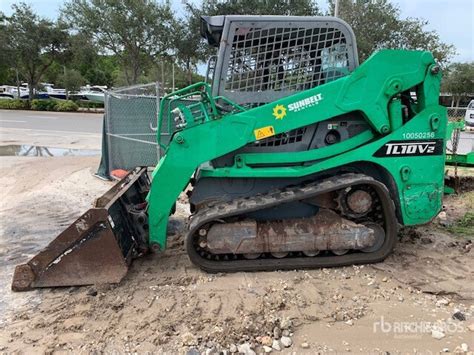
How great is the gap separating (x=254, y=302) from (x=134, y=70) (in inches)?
976

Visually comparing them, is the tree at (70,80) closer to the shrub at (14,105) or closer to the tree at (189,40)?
the shrub at (14,105)

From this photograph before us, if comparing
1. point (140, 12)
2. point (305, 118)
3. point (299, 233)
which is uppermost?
point (140, 12)

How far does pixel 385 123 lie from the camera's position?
4.13 meters

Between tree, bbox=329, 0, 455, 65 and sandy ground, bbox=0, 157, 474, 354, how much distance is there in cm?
2091

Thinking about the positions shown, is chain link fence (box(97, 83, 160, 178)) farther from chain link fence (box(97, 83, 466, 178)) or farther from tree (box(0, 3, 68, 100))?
tree (box(0, 3, 68, 100))

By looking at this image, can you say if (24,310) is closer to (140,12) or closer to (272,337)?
(272,337)

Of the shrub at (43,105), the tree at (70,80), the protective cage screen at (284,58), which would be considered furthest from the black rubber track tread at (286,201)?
the tree at (70,80)

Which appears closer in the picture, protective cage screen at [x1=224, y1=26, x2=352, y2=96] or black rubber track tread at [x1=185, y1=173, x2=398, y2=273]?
black rubber track tread at [x1=185, y1=173, x2=398, y2=273]

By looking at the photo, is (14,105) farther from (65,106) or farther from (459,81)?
(459,81)

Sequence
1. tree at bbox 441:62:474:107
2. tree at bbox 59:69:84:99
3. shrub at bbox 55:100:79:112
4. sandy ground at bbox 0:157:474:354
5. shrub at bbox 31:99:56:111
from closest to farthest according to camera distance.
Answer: sandy ground at bbox 0:157:474:354, shrub at bbox 55:100:79:112, shrub at bbox 31:99:56:111, tree at bbox 441:62:474:107, tree at bbox 59:69:84:99

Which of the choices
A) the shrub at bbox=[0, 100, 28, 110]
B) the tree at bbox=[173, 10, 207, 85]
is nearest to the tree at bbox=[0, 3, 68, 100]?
the shrub at bbox=[0, 100, 28, 110]

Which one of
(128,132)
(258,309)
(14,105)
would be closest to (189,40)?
(14,105)

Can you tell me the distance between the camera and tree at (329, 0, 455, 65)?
23.6 m

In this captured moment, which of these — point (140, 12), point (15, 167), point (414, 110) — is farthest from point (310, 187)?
point (140, 12)
